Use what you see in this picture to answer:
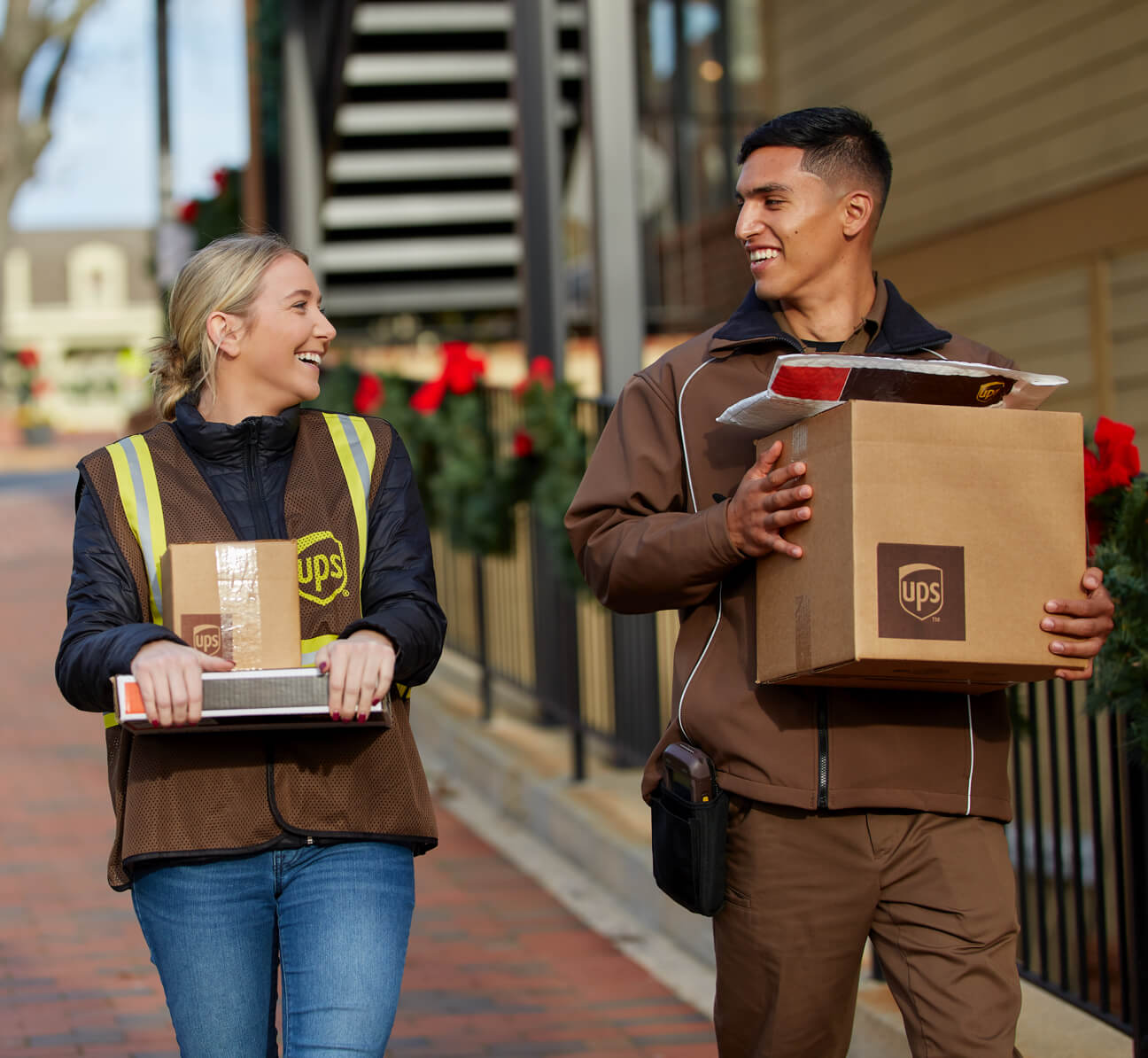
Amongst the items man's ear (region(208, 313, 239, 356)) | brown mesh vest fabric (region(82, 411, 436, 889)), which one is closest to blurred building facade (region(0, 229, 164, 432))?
man's ear (region(208, 313, 239, 356))

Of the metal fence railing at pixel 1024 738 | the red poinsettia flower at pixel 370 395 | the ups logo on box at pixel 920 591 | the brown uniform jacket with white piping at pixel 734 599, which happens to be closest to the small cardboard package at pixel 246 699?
the brown uniform jacket with white piping at pixel 734 599

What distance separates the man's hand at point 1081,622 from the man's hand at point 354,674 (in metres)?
0.95

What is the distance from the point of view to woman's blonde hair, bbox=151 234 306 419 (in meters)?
2.57

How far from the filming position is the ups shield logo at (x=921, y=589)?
89.6 inches

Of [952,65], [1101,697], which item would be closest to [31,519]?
[952,65]

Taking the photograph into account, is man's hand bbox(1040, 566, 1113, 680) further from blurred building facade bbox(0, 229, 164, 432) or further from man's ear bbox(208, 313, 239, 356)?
blurred building facade bbox(0, 229, 164, 432)

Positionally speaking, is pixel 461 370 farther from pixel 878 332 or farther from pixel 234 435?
pixel 234 435

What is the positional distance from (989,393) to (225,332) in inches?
46.8

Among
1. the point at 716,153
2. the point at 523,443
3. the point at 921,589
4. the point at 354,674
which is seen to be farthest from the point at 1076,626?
the point at 716,153

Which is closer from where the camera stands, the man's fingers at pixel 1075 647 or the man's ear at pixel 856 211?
the man's fingers at pixel 1075 647

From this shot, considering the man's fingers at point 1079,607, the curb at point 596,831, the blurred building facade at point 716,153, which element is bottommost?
the curb at point 596,831

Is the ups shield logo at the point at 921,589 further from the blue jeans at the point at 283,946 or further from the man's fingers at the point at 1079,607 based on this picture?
the blue jeans at the point at 283,946

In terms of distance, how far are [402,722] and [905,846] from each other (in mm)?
816

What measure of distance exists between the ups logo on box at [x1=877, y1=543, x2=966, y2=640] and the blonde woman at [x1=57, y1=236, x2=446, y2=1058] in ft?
2.26
